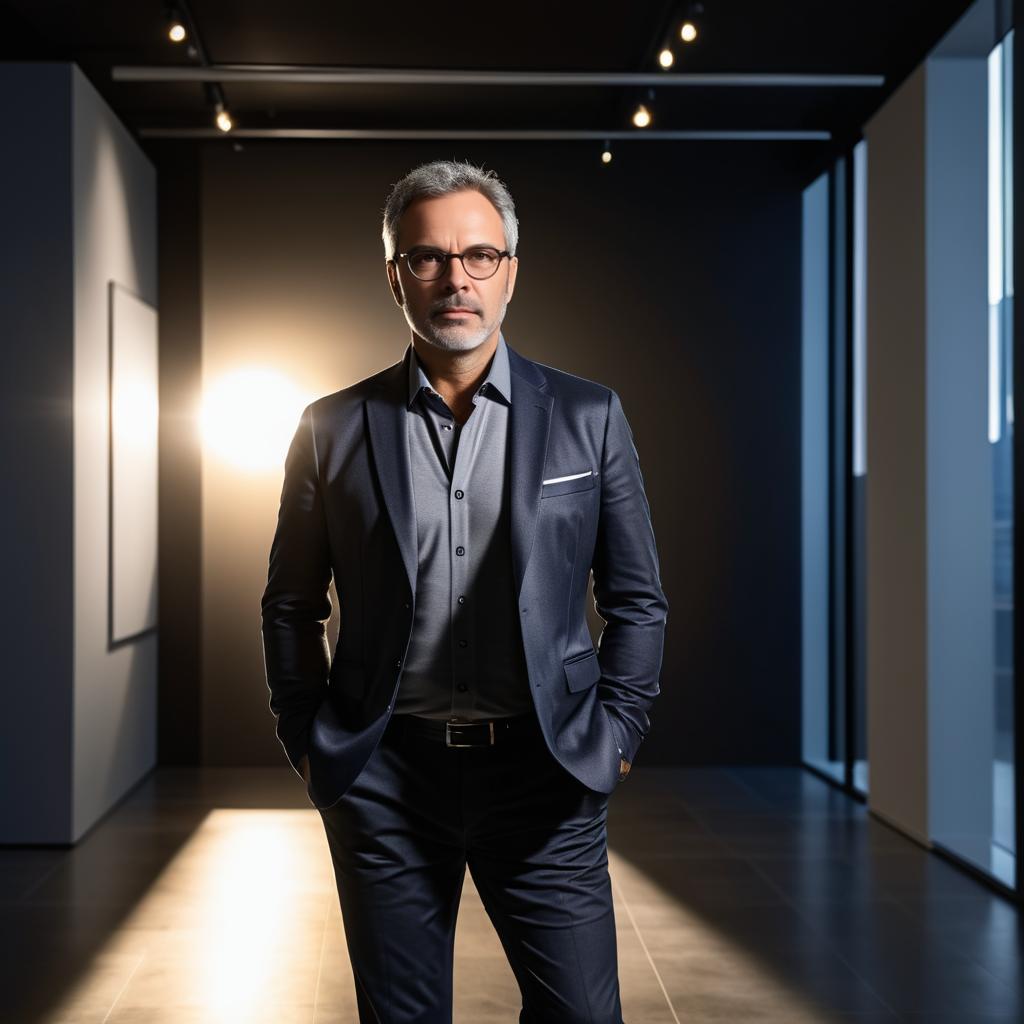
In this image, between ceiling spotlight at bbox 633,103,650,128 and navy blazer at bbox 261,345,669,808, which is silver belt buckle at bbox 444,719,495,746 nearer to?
navy blazer at bbox 261,345,669,808

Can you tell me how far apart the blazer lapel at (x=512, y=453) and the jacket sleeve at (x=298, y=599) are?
0.43 ft

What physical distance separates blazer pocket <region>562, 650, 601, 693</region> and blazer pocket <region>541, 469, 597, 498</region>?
0.26m

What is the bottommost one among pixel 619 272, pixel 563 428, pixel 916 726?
pixel 916 726

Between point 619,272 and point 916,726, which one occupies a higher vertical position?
point 619,272

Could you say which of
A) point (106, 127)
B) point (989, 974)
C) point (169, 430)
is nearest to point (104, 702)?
point (169, 430)

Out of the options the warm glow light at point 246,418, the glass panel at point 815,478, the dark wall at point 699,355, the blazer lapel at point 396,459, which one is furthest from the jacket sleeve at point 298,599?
the glass panel at point 815,478

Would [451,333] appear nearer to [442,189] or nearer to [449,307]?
[449,307]

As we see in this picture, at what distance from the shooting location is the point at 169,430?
7.14 m

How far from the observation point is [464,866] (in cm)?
199

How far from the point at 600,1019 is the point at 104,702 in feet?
14.6

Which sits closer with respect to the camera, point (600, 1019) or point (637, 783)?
point (600, 1019)

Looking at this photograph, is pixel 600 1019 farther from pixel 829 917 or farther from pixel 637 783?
pixel 637 783

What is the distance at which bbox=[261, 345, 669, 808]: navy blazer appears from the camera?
1.98m

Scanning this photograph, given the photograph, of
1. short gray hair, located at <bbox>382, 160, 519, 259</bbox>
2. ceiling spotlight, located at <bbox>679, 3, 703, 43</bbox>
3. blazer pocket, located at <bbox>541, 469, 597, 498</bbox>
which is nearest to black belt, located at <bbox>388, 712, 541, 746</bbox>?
blazer pocket, located at <bbox>541, 469, 597, 498</bbox>
